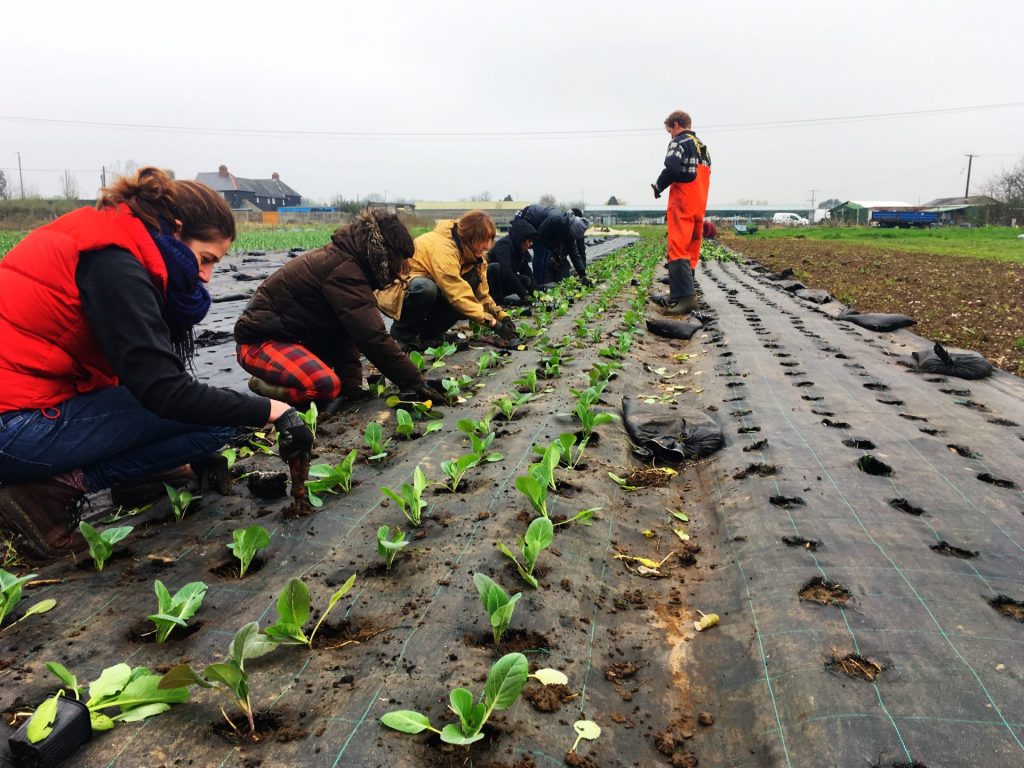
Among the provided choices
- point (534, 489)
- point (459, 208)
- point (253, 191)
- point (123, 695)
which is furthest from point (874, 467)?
point (253, 191)

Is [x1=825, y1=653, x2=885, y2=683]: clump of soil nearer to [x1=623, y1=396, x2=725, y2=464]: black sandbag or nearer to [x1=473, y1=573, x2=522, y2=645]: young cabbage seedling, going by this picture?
[x1=473, y1=573, x2=522, y2=645]: young cabbage seedling

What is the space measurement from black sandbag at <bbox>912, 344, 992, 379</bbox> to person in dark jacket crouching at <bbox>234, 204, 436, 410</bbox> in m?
4.17

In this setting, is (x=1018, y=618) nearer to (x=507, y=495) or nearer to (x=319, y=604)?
(x=507, y=495)

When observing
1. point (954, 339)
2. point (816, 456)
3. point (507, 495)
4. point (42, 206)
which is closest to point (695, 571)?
point (507, 495)

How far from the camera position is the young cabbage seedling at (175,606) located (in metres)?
1.92

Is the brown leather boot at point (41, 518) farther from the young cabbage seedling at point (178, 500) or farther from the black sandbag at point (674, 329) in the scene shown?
the black sandbag at point (674, 329)

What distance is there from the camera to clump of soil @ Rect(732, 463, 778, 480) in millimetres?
3305

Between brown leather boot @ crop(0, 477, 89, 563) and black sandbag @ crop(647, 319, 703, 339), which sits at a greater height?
black sandbag @ crop(647, 319, 703, 339)

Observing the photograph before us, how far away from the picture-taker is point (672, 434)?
3945 millimetres

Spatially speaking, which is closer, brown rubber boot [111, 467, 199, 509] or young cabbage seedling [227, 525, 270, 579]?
young cabbage seedling [227, 525, 270, 579]

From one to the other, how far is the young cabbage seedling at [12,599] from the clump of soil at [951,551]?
316 cm

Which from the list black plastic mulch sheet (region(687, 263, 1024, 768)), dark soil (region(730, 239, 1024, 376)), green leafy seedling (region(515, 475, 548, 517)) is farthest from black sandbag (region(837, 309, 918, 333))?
green leafy seedling (region(515, 475, 548, 517))

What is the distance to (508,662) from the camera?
1627 millimetres

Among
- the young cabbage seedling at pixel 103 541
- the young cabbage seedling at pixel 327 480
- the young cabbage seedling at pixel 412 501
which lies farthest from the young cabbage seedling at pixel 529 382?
the young cabbage seedling at pixel 103 541
